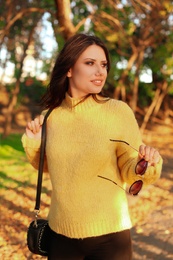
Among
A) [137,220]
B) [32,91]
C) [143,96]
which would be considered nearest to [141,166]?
[137,220]

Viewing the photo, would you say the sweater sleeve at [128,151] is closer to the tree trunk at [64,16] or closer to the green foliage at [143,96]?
the tree trunk at [64,16]

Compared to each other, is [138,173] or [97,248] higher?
[138,173]

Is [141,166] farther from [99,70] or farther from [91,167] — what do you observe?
[99,70]

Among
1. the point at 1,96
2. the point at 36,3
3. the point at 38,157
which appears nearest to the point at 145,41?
the point at 36,3

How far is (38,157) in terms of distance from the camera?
234 cm

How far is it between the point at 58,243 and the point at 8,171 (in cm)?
833

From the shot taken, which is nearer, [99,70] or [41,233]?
[99,70]

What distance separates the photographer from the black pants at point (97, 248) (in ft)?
6.57

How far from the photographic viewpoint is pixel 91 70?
6.83ft

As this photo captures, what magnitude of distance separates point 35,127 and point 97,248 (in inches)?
28.1

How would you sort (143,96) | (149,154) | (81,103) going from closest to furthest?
(149,154), (81,103), (143,96)

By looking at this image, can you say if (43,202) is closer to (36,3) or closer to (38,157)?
(38,157)

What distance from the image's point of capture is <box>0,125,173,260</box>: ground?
4.94 m

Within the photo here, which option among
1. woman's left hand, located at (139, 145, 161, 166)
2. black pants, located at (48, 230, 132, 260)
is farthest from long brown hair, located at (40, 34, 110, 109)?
black pants, located at (48, 230, 132, 260)
